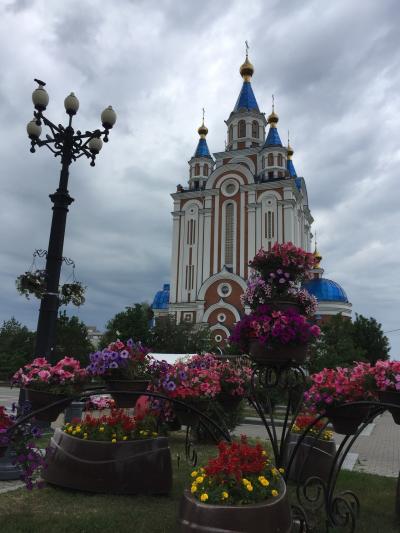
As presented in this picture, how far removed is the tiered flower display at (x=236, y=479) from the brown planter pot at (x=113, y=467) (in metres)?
2.52

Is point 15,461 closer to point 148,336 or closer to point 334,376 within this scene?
point 334,376

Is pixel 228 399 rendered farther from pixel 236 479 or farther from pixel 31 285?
pixel 31 285

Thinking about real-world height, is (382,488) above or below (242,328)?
below

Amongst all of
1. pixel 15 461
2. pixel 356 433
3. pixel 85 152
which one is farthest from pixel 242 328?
pixel 85 152

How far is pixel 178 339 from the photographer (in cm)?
3484

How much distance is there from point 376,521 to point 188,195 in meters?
41.6

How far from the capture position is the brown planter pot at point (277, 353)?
5043mm

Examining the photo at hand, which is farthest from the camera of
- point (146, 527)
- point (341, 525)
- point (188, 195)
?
point (188, 195)

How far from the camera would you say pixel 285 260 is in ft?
18.2

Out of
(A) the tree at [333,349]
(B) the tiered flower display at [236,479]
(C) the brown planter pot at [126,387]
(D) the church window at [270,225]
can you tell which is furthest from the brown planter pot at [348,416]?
(D) the church window at [270,225]

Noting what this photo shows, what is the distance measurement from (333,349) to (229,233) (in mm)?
17576

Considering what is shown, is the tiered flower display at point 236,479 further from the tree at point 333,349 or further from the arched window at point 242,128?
the arched window at point 242,128

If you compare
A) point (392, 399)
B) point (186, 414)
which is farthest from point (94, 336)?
point (392, 399)

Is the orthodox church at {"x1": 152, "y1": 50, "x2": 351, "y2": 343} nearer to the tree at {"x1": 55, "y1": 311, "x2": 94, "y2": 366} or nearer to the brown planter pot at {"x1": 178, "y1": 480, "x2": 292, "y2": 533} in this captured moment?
the tree at {"x1": 55, "y1": 311, "x2": 94, "y2": 366}
